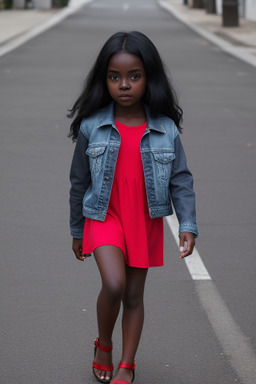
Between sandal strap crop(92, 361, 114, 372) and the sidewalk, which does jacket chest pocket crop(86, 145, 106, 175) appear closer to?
sandal strap crop(92, 361, 114, 372)

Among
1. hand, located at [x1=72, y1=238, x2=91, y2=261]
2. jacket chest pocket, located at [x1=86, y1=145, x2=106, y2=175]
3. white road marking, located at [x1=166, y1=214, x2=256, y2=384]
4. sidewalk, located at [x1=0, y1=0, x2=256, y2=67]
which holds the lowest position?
sidewalk, located at [x1=0, y1=0, x2=256, y2=67]

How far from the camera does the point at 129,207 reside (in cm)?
412

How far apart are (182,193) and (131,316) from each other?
24.2 inches

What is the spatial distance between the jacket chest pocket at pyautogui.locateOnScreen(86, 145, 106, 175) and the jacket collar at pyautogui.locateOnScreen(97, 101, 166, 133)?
0.10 metres

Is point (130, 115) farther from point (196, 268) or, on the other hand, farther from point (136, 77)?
point (196, 268)

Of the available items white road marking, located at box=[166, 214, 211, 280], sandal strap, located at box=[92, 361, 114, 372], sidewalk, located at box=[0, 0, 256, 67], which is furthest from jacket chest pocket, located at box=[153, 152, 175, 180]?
sidewalk, located at box=[0, 0, 256, 67]

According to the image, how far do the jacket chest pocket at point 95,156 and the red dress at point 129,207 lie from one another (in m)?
0.08

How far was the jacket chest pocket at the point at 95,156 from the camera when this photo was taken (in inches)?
161

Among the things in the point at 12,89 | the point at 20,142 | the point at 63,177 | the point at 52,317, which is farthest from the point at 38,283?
the point at 12,89

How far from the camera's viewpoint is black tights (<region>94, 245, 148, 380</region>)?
13.0 feet

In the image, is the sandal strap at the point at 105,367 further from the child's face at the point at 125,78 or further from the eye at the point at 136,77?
the eye at the point at 136,77

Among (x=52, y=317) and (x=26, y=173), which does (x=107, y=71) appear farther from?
(x=26, y=173)

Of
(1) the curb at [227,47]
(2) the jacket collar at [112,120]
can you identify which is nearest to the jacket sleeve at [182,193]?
(2) the jacket collar at [112,120]

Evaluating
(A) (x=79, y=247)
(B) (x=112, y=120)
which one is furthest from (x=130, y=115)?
(A) (x=79, y=247)
